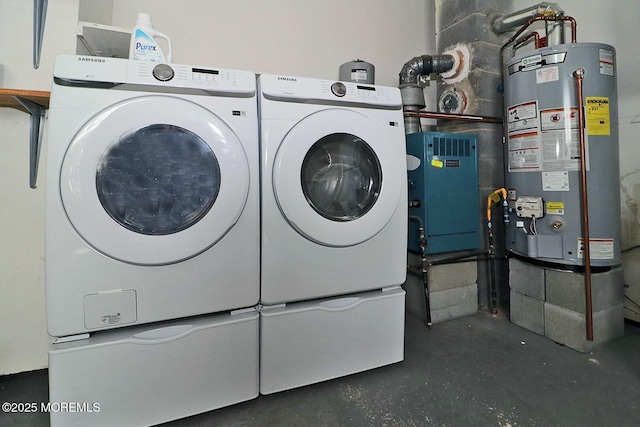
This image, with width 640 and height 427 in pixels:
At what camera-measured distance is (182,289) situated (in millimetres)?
998

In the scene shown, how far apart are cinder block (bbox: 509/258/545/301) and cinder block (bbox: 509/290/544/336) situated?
0.03m

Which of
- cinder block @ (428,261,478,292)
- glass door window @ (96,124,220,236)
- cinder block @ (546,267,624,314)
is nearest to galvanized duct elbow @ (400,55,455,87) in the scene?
cinder block @ (428,261,478,292)

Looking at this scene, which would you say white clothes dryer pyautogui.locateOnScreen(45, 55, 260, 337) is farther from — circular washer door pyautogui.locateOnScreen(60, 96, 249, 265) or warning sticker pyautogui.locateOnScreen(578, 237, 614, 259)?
warning sticker pyautogui.locateOnScreen(578, 237, 614, 259)

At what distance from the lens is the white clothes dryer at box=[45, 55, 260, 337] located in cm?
88

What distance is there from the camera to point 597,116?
1461 millimetres

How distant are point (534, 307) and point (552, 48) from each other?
1.37 m

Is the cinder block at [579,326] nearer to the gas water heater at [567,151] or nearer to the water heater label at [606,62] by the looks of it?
the gas water heater at [567,151]

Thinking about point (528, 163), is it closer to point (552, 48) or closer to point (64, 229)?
point (552, 48)

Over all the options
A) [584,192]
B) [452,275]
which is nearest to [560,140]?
[584,192]

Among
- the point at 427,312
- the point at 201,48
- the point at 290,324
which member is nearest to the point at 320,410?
the point at 290,324

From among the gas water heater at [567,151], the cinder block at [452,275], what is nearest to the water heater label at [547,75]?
the gas water heater at [567,151]

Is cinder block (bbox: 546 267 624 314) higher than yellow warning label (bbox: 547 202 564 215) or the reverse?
the reverse

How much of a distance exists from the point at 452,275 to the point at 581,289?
0.61 m

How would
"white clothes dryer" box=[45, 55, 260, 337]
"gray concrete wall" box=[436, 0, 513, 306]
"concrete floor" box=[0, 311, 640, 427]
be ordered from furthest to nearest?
"gray concrete wall" box=[436, 0, 513, 306]
"concrete floor" box=[0, 311, 640, 427]
"white clothes dryer" box=[45, 55, 260, 337]
